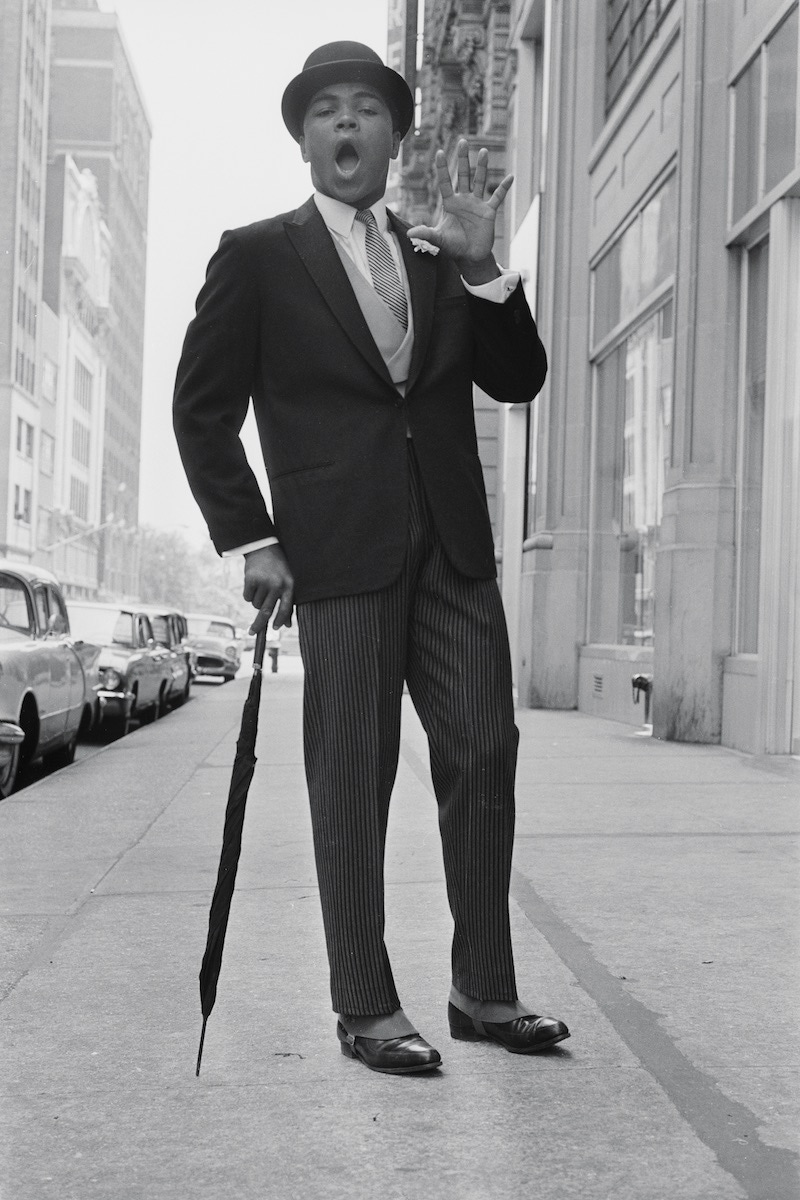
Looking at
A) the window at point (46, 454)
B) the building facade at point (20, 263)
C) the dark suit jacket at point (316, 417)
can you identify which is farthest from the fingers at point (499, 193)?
the window at point (46, 454)

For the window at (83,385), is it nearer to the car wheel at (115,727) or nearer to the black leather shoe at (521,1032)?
the car wheel at (115,727)

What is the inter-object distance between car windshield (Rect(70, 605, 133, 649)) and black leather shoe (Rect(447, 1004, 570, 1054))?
14.1 m

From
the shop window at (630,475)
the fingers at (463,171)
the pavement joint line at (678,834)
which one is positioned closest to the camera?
the fingers at (463,171)

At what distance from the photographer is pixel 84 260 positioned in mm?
100812

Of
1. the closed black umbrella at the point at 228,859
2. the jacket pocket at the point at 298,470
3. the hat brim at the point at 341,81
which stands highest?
the hat brim at the point at 341,81

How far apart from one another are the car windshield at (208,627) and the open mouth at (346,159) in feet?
120

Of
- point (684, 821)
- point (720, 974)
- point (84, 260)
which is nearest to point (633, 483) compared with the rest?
point (684, 821)

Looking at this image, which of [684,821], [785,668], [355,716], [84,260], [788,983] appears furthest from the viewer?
[84,260]

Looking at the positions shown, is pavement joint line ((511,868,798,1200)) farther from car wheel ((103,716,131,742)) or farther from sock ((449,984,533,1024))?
car wheel ((103,716,131,742))

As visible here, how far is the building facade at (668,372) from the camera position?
1016 cm

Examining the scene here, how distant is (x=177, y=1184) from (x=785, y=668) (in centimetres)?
827

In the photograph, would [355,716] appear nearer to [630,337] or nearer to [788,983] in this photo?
[788,983]

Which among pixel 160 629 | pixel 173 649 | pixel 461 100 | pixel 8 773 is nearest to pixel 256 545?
pixel 8 773

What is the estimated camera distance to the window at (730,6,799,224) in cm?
992
